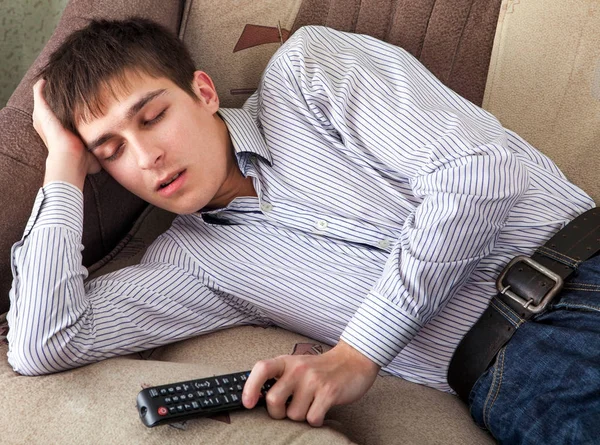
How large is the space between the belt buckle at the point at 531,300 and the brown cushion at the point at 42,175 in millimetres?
710

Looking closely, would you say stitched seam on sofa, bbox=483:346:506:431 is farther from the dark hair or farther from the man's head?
the dark hair

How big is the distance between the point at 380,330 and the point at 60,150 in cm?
59

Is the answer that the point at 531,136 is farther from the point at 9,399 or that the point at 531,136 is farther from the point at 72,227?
the point at 9,399

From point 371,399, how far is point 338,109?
0.45m

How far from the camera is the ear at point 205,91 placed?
125 centimetres

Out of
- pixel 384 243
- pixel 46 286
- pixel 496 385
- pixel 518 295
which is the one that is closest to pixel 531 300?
pixel 518 295

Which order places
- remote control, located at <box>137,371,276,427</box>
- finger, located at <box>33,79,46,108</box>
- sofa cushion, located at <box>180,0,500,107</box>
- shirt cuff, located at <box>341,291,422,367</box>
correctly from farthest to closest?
sofa cushion, located at <box>180,0,500,107</box> → finger, located at <box>33,79,46,108</box> → shirt cuff, located at <box>341,291,422,367</box> → remote control, located at <box>137,371,276,427</box>

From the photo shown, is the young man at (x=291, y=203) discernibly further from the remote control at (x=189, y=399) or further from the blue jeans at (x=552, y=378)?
the remote control at (x=189, y=399)

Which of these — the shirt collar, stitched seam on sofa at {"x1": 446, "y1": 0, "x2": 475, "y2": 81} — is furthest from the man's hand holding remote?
stitched seam on sofa at {"x1": 446, "y1": 0, "x2": 475, "y2": 81}

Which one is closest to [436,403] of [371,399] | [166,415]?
[371,399]

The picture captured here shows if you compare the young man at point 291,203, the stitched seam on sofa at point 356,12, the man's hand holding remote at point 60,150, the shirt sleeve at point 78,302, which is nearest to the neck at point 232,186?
the young man at point 291,203

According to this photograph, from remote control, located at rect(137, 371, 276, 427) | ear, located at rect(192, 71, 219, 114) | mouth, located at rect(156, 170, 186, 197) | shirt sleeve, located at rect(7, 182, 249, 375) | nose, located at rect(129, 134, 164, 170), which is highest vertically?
ear, located at rect(192, 71, 219, 114)

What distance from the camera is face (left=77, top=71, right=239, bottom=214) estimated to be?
44.3 inches

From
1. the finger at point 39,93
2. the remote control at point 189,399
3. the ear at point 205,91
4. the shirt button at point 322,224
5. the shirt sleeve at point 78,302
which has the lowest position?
the shirt sleeve at point 78,302
